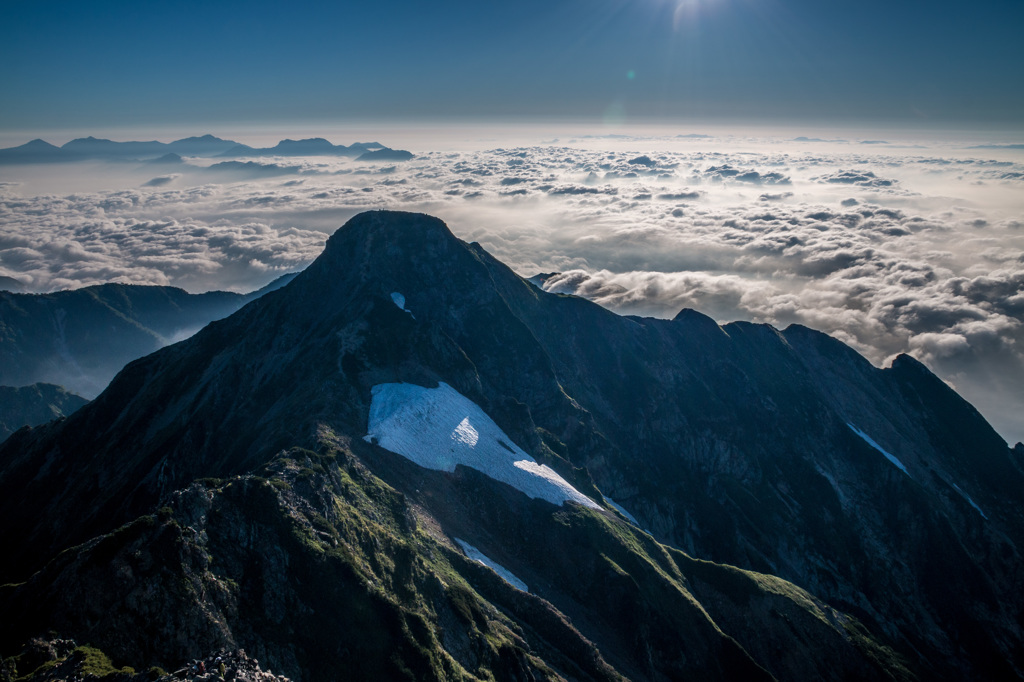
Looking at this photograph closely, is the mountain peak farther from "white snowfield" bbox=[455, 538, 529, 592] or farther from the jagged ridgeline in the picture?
"white snowfield" bbox=[455, 538, 529, 592]

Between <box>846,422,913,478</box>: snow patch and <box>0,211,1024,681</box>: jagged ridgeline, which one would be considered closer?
<box>0,211,1024,681</box>: jagged ridgeline

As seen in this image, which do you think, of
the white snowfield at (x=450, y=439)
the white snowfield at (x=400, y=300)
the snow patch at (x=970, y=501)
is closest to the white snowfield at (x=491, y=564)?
the white snowfield at (x=450, y=439)

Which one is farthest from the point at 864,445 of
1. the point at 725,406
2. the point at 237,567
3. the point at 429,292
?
the point at 237,567

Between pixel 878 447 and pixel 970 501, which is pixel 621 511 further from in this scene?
pixel 970 501

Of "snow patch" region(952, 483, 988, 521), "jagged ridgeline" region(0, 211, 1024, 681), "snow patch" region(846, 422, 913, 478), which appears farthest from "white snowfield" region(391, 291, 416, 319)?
"snow patch" region(952, 483, 988, 521)

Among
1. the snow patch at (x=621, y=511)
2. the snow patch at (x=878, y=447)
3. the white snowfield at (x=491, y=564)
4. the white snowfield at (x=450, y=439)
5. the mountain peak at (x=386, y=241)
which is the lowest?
the snow patch at (x=878, y=447)

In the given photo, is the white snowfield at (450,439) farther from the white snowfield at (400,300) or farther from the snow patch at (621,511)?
the white snowfield at (400,300)

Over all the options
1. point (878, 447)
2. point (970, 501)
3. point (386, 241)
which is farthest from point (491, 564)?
point (970, 501)

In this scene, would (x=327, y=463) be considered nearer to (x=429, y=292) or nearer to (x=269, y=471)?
(x=269, y=471)
